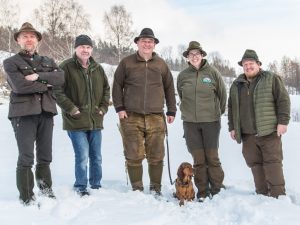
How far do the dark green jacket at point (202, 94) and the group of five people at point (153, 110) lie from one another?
0.04 feet

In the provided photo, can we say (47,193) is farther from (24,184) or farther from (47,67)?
(47,67)

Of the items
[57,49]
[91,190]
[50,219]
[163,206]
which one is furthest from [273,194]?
[57,49]

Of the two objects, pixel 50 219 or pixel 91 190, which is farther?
pixel 91 190

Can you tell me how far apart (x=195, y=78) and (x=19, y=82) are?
2158 mm

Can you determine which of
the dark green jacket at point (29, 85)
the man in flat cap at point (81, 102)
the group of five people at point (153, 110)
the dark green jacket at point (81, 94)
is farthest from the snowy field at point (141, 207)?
the dark green jacket at point (29, 85)

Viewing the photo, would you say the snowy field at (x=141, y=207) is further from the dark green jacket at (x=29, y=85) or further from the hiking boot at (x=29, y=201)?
the dark green jacket at (x=29, y=85)

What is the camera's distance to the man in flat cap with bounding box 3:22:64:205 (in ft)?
13.2

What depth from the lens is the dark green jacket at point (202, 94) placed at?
4.90 meters

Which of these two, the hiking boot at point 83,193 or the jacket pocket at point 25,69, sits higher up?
the jacket pocket at point 25,69

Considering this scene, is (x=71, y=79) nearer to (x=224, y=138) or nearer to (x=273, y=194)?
(x=273, y=194)

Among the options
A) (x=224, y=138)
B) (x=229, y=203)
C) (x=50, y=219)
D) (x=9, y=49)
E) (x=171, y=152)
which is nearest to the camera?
(x=50, y=219)

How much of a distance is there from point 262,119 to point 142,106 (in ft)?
4.87

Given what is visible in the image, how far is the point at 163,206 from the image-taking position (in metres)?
4.32

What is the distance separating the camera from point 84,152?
4.80m
